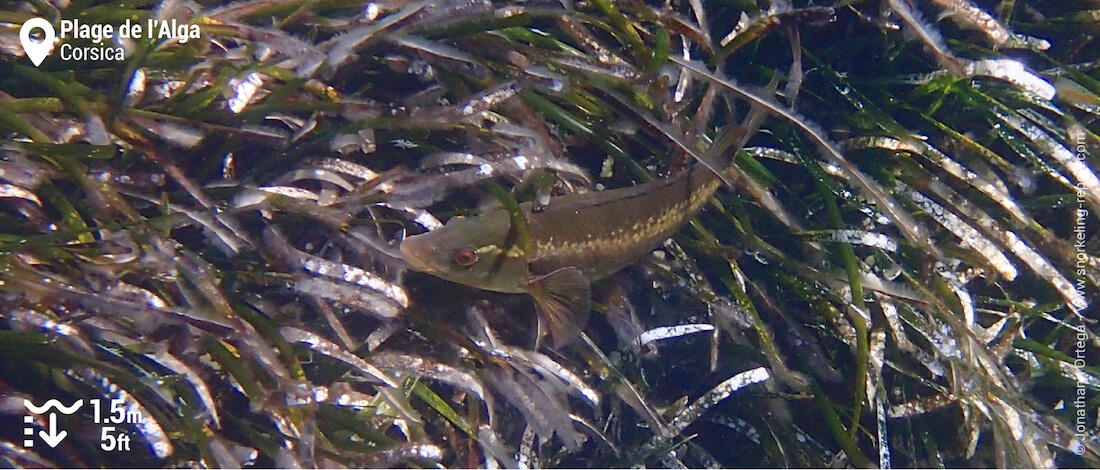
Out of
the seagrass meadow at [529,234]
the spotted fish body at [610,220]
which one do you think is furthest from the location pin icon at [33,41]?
the spotted fish body at [610,220]

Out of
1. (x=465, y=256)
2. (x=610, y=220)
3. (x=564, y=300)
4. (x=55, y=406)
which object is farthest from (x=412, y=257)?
(x=55, y=406)

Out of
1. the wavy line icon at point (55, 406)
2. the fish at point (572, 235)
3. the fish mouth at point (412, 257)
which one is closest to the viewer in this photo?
the wavy line icon at point (55, 406)

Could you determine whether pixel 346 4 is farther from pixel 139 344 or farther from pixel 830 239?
pixel 830 239

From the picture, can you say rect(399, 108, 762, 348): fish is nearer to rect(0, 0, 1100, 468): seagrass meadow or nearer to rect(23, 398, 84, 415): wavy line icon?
rect(0, 0, 1100, 468): seagrass meadow

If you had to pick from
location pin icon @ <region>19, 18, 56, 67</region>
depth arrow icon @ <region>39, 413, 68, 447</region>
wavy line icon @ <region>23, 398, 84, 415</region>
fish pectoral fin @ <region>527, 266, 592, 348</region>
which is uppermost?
location pin icon @ <region>19, 18, 56, 67</region>

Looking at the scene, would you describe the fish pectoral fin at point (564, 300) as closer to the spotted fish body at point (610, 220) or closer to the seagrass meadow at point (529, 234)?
the spotted fish body at point (610, 220)

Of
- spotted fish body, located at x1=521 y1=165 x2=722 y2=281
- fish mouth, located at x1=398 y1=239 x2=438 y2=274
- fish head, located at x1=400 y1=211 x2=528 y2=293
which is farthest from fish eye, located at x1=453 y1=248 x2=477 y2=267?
spotted fish body, located at x1=521 y1=165 x2=722 y2=281

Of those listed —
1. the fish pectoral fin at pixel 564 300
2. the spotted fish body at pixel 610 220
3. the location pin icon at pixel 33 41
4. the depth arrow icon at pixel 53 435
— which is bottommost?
the depth arrow icon at pixel 53 435

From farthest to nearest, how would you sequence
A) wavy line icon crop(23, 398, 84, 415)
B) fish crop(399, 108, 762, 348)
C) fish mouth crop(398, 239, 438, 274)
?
fish crop(399, 108, 762, 348) → fish mouth crop(398, 239, 438, 274) → wavy line icon crop(23, 398, 84, 415)
